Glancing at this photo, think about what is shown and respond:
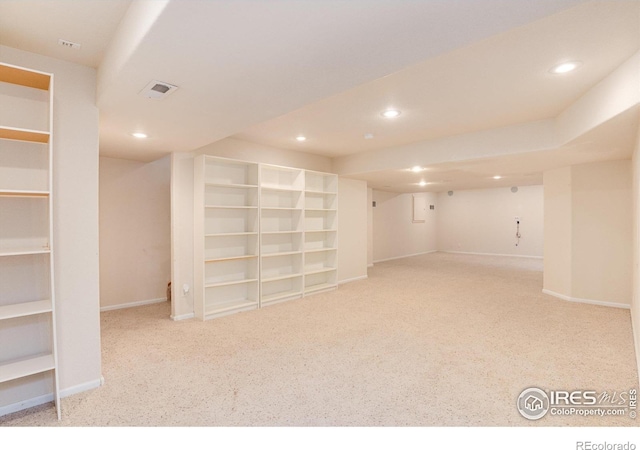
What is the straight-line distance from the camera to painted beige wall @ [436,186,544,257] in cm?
977

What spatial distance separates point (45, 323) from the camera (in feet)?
7.68

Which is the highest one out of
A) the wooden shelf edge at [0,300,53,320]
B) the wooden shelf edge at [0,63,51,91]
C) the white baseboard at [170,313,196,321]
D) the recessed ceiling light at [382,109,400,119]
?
the recessed ceiling light at [382,109,400,119]

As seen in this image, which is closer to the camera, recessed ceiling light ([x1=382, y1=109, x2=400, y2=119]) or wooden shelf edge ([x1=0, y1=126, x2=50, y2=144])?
wooden shelf edge ([x1=0, y1=126, x2=50, y2=144])

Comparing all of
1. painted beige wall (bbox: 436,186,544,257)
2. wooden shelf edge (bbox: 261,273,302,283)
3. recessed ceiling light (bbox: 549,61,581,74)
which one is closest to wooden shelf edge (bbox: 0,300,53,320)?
wooden shelf edge (bbox: 261,273,302,283)

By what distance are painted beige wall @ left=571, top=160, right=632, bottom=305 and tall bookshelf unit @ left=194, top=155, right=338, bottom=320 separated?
375 cm

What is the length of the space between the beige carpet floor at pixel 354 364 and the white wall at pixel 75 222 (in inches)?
10.9

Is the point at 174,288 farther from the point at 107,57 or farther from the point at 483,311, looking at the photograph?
the point at 483,311

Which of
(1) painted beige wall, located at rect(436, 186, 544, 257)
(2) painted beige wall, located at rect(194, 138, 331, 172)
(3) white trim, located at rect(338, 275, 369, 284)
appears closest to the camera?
(2) painted beige wall, located at rect(194, 138, 331, 172)

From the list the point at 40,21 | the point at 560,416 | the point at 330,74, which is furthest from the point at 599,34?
the point at 40,21

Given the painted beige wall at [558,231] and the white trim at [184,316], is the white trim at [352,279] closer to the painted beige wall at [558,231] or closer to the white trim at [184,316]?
the white trim at [184,316]

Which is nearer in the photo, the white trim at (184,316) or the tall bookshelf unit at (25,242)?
the tall bookshelf unit at (25,242)

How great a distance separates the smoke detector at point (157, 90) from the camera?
2033 millimetres

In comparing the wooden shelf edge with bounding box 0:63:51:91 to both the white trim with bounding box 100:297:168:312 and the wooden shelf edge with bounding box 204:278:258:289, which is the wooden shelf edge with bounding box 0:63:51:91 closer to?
the wooden shelf edge with bounding box 204:278:258:289

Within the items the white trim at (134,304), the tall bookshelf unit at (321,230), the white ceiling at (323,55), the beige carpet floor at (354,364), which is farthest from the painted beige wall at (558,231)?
the white trim at (134,304)
